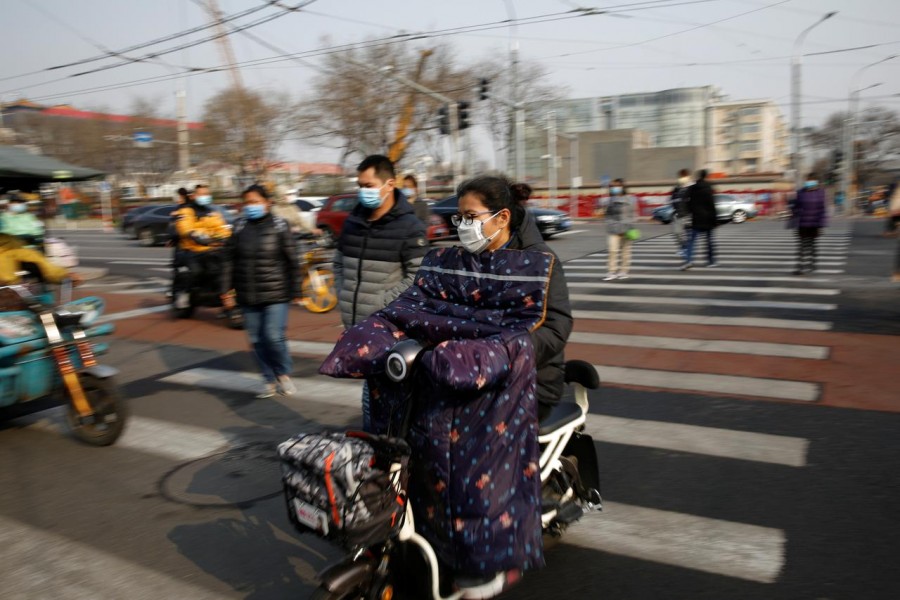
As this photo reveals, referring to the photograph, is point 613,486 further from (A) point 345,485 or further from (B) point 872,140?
(B) point 872,140

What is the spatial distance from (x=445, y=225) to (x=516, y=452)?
19.8 m

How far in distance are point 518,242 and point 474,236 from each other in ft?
0.97

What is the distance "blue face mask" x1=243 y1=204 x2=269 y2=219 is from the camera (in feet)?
22.0

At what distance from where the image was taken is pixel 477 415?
9.15 ft

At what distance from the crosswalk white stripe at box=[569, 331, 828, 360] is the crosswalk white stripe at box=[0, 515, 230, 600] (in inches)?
237

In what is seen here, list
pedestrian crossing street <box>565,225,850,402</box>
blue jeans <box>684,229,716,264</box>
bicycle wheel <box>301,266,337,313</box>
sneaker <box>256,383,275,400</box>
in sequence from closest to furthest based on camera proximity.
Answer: sneaker <box>256,383,275,400</box> < pedestrian crossing street <box>565,225,850,402</box> < bicycle wheel <box>301,266,337,313</box> < blue jeans <box>684,229,716,264</box>

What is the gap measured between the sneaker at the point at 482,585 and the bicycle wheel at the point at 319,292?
9.19 meters

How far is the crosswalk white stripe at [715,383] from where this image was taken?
6.47 metres

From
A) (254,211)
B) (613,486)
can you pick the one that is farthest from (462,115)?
(613,486)

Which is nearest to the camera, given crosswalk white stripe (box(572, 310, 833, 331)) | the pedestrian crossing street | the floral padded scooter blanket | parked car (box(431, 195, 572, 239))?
the floral padded scooter blanket

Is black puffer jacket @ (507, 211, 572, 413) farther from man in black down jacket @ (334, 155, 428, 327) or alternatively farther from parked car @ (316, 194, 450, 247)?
parked car @ (316, 194, 450, 247)

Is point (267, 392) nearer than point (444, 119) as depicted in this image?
Yes

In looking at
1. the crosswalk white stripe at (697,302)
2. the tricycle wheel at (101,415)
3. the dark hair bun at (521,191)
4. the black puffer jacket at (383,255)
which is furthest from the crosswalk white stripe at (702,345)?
the tricycle wheel at (101,415)

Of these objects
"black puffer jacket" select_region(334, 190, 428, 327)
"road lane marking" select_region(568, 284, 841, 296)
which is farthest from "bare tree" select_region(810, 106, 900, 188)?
"black puffer jacket" select_region(334, 190, 428, 327)
